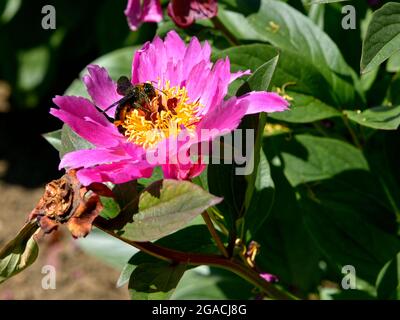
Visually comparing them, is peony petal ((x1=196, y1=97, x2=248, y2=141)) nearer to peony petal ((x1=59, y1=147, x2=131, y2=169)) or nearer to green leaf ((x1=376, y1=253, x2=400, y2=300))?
peony petal ((x1=59, y1=147, x2=131, y2=169))

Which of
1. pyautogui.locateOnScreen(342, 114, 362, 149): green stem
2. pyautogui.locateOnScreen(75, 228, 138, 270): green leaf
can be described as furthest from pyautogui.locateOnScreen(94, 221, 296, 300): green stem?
pyautogui.locateOnScreen(75, 228, 138, 270): green leaf

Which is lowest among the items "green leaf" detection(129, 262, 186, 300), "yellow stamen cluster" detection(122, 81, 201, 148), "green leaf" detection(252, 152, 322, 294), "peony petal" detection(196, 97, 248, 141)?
"green leaf" detection(252, 152, 322, 294)

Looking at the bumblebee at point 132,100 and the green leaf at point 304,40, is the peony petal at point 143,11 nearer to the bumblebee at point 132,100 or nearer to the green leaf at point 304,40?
the green leaf at point 304,40

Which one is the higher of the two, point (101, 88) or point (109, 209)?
point (101, 88)

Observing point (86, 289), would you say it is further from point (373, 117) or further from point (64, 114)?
point (64, 114)

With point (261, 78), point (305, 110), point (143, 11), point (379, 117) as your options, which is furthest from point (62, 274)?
point (261, 78)

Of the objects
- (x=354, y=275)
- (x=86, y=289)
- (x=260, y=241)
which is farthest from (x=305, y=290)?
(x=86, y=289)

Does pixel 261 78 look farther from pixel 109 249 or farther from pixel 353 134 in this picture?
pixel 109 249
